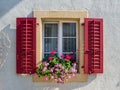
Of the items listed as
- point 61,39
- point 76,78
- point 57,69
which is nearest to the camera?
point 57,69

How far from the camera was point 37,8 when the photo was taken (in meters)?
6.82

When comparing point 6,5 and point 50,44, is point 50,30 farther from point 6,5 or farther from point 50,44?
point 6,5

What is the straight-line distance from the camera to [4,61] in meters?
6.79

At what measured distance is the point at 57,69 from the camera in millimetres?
6480

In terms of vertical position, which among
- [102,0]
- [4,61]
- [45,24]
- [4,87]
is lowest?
[4,87]

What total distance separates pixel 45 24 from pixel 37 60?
952 millimetres

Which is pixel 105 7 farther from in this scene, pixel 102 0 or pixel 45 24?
pixel 45 24

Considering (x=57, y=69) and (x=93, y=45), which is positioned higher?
(x=93, y=45)

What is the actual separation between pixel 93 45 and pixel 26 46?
157 cm

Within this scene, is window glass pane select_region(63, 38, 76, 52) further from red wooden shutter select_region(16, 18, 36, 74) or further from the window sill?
red wooden shutter select_region(16, 18, 36, 74)

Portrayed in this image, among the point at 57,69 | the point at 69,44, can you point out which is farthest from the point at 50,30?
the point at 57,69

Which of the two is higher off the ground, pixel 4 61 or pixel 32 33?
pixel 32 33

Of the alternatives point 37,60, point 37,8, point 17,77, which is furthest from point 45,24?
point 17,77

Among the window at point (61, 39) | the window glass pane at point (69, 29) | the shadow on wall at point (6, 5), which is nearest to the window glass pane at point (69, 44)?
the window at point (61, 39)
